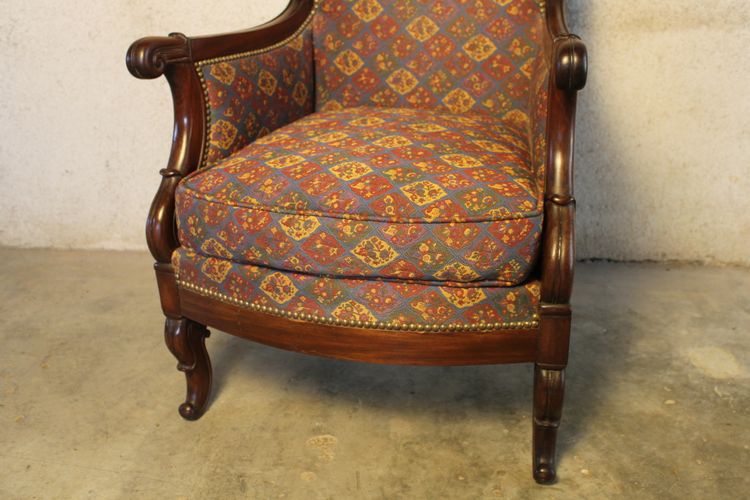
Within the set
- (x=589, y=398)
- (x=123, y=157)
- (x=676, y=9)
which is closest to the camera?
(x=589, y=398)

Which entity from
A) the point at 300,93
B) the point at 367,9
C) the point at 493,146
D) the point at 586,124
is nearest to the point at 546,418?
the point at 493,146

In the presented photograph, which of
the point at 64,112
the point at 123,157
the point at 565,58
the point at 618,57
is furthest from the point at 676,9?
the point at 64,112

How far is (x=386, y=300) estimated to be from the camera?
1260mm

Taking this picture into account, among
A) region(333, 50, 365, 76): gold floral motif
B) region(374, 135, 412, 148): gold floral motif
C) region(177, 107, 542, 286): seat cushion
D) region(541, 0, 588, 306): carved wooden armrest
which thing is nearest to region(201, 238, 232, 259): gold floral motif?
region(177, 107, 542, 286): seat cushion

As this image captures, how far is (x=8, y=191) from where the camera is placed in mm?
2637

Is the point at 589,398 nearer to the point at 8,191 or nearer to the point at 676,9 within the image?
the point at 676,9

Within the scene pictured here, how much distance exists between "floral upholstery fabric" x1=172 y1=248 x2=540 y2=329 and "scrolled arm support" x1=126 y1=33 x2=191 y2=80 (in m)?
0.40

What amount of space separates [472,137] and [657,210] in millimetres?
1172

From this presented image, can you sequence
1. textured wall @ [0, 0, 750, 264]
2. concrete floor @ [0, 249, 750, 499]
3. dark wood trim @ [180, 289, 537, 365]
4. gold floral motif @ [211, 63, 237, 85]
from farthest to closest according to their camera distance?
textured wall @ [0, 0, 750, 264] → gold floral motif @ [211, 63, 237, 85] → concrete floor @ [0, 249, 750, 499] → dark wood trim @ [180, 289, 537, 365]

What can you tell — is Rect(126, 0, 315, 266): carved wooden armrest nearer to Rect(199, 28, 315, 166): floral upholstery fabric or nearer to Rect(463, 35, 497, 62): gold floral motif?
Rect(199, 28, 315, 166): floral upholstery fabric

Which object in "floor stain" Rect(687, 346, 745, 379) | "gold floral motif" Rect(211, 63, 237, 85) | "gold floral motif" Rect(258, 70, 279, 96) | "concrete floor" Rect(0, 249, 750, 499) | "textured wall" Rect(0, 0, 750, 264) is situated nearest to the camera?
"concrete floor" Rect(0, 249, 750, 499)

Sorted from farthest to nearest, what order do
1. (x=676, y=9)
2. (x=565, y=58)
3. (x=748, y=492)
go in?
(x=676, y=9)
(x=748, y=492)
(x=565, y=58)

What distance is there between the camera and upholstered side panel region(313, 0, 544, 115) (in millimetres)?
1734

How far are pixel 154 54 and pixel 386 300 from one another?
0.63 m
